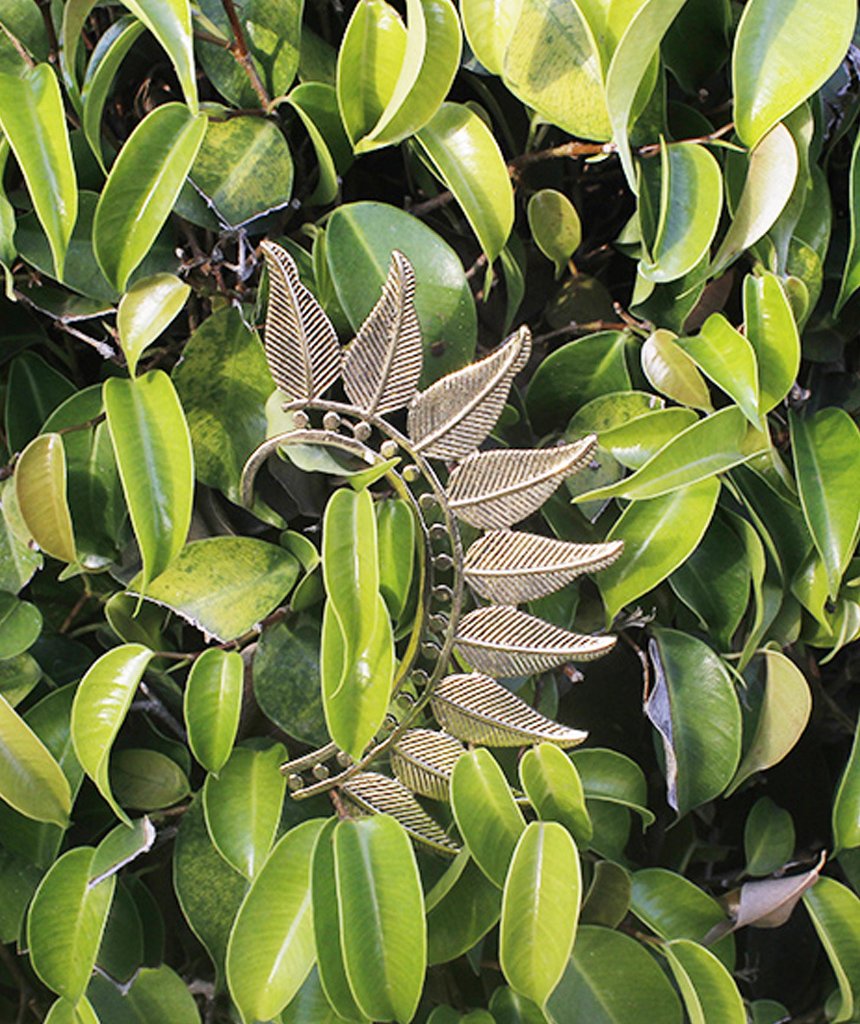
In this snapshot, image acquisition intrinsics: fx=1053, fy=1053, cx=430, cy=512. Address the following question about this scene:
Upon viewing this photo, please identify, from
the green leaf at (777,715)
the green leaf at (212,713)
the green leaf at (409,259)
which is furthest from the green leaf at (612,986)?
the green leaf at (409,259)

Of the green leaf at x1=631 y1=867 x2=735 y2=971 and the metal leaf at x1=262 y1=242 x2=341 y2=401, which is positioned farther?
the green leaf at x1=631 y1=867 x2=735 y2=971

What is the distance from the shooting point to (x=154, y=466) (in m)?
0.47

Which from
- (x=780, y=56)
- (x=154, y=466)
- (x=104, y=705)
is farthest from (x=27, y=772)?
(x=780, y=56)

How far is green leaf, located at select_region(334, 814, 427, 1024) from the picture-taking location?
1.55 feet

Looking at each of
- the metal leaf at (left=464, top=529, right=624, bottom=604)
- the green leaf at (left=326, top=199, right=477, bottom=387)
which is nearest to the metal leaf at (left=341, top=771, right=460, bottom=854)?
the metal leaf at (left=464, top=529, right=624, bottom=604)

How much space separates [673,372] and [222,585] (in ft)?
0.78

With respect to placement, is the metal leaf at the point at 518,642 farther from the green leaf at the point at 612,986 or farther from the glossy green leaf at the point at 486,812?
the green leaf at the point at 612,986

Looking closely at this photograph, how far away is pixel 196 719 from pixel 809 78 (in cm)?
40

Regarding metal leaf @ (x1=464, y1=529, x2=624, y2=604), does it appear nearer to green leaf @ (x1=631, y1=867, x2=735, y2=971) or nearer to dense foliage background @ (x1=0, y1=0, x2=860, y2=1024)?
dense foliage background @ (x1=0, y1=0, x2=860, y2=1024)

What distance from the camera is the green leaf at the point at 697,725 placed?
0.53 meters

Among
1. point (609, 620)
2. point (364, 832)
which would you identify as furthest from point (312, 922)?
point (609, 620)

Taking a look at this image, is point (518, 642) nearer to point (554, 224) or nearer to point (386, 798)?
point (386, 798)

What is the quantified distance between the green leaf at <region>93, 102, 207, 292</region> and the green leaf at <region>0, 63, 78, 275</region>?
1 cm

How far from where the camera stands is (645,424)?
1.66ft
